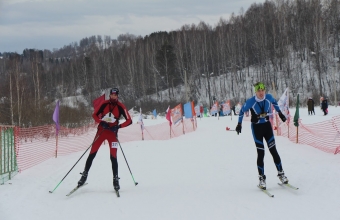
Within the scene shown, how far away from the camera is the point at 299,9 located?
6116 cm

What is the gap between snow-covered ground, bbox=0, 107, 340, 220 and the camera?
5.18 metres

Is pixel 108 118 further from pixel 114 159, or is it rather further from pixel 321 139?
pixel 321 139

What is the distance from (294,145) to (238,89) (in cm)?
4714

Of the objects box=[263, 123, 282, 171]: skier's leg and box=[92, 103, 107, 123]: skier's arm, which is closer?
box=[263, 123, 282, 171]: skier's leg

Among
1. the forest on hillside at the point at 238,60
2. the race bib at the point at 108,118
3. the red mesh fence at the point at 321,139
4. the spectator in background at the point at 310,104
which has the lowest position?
the red mesh fence at the point at 321,139

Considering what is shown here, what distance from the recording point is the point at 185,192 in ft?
21.0

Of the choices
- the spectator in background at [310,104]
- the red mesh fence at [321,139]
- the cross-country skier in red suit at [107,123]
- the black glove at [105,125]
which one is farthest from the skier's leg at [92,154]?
the spectator in background at [310,104]

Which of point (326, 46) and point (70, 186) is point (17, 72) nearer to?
point (70, 186)

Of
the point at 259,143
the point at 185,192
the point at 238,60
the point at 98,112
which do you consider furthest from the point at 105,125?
the point at 238,60

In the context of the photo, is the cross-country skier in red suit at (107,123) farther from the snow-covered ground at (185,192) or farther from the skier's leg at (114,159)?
the snow-covered ground at (185,192)

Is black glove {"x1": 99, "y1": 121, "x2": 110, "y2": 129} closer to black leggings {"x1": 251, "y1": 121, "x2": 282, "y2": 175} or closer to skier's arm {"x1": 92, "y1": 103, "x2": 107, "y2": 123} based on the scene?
skier's arm {"x1": 92, "y1": 103, "x2": 107, "y2": 123}

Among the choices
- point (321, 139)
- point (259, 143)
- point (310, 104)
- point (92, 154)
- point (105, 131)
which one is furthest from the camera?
point (310, 104)

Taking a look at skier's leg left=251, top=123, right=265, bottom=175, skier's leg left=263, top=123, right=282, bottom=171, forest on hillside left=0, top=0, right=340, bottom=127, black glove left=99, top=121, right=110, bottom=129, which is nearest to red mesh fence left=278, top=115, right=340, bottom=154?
skier's leg left=263, top=123, right=282, bottom=171

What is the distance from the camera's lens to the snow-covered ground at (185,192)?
518 centimetres
